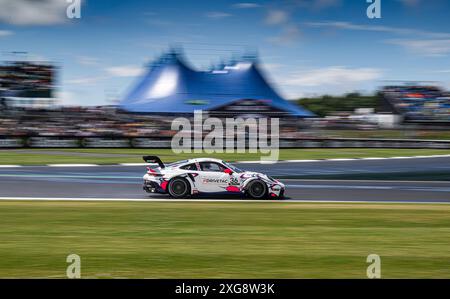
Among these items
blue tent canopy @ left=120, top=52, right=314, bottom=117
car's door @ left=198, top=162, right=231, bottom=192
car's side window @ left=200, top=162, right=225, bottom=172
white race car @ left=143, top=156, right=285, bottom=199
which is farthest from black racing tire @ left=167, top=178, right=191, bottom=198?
blue tent canopy @ left=120, top=52, right=314, bottom=117

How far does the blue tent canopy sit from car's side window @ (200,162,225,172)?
31.2 m

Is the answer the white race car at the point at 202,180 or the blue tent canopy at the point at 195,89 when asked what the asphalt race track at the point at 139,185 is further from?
the blue tent canopy at the point at 195,89

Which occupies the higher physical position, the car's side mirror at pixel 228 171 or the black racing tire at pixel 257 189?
the car's side mirror at pixel 228 171

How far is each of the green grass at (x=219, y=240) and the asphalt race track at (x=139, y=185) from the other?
207 centimetres

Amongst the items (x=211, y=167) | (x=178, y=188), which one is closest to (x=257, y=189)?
(x=211, y=167)

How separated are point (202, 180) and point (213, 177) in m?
0.29

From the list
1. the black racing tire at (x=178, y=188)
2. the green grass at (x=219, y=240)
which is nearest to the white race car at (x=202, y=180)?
the black racing tire at (x=178, y=188)

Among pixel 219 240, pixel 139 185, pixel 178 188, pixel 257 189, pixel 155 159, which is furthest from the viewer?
pixel 139 185

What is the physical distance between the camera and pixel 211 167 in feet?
48.2

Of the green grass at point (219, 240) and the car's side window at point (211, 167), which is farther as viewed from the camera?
the car's side window at point (211, 167)

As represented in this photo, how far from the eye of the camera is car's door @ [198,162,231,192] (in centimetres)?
1470

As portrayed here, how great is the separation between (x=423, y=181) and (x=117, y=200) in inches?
476

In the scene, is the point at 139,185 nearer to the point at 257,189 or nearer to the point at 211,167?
the point at 211,167

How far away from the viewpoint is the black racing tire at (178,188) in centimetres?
1467
